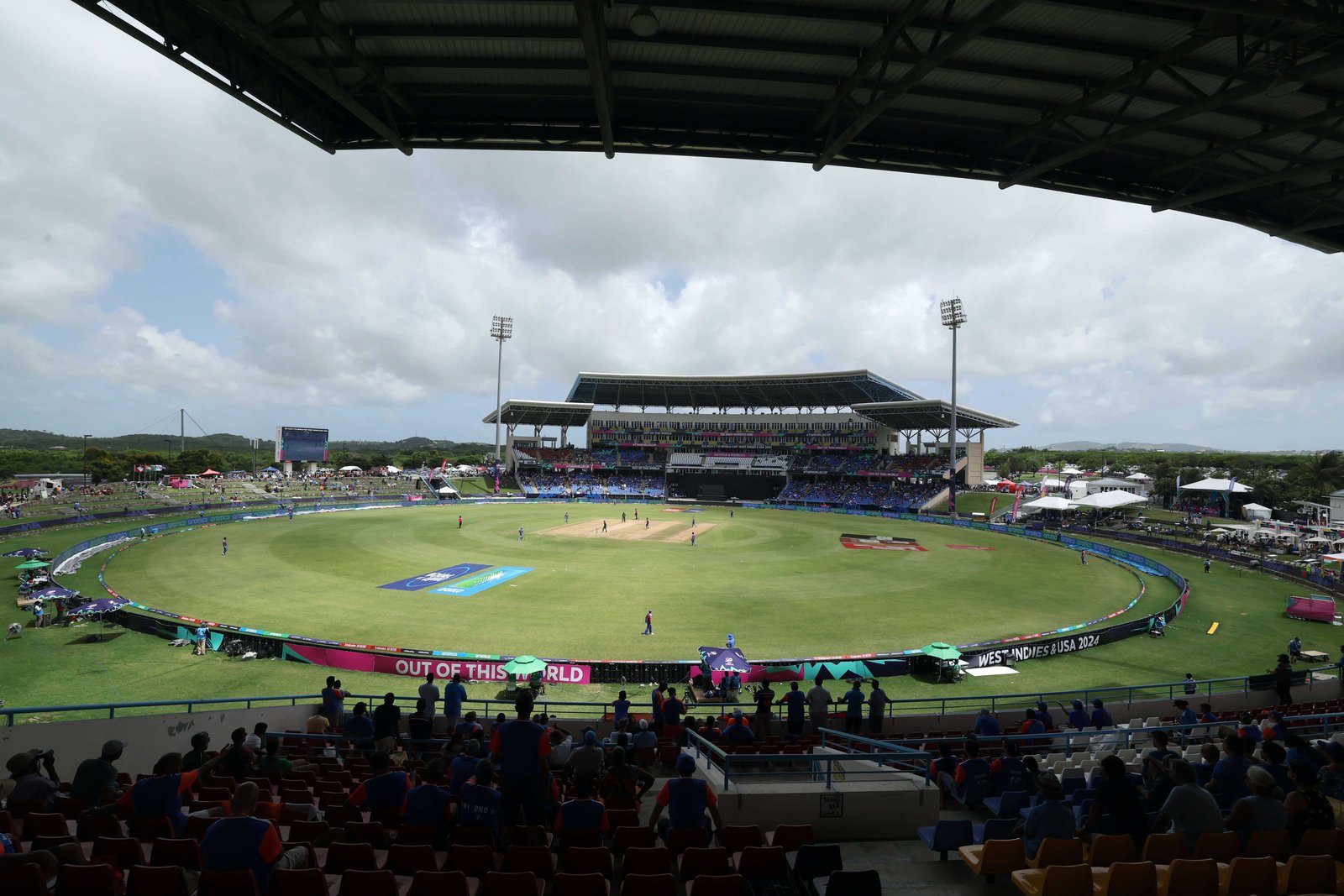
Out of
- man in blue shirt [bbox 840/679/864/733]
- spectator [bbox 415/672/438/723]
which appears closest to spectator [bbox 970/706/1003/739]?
man in blue shirt [bbox 840/679/864/733]

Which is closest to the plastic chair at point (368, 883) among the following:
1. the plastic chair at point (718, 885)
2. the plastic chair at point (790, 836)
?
the plastic chair at point (718, 885)

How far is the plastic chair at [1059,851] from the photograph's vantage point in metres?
5.32

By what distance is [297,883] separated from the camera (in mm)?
4531

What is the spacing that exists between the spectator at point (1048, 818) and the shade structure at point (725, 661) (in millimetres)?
13062

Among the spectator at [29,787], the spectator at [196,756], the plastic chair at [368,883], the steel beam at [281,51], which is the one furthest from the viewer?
the steel beam at [281,51]

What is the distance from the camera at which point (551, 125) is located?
1104 centimetres

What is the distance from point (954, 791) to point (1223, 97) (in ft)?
35.2

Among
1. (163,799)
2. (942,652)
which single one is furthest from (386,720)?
(942,652)

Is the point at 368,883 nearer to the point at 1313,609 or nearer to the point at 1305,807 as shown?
the point at 1305,807

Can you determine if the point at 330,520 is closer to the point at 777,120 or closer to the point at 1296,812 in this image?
the point at 777,120

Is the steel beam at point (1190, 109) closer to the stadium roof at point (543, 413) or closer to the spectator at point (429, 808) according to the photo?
the spectator at point (429, 808)

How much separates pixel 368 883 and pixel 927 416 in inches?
3443

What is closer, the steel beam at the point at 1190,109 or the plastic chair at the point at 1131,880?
the plastic chair at the point at 1131,880

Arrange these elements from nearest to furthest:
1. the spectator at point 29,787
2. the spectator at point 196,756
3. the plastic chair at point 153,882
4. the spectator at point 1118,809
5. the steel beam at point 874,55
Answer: the plastic chair at point 153,882
the spectator at point 1118,809
the spectator at point 29,787
the spectator at point 196,756
the steel beam at point 874,55
